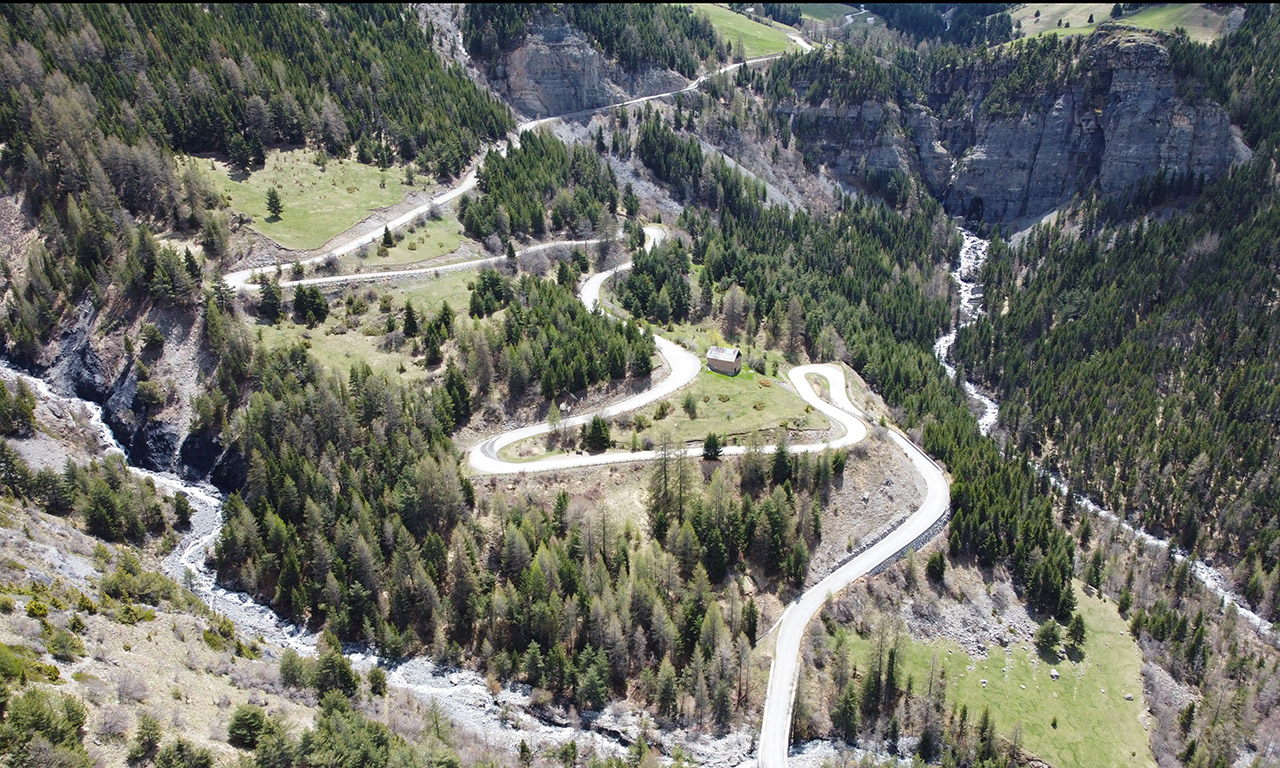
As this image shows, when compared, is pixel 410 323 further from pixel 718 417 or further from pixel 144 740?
pixel 144 740

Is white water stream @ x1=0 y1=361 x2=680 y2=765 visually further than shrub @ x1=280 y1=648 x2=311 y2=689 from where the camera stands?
Yes

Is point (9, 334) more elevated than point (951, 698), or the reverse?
point (9, 334)

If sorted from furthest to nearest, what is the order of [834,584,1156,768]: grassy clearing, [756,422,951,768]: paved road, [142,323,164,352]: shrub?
[142,323,164,352]: shrub
[834,584,1156,768]: grassy clearing
[756,422,951,768]: paved road

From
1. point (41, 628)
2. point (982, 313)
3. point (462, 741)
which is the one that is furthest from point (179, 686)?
point (982, 313)

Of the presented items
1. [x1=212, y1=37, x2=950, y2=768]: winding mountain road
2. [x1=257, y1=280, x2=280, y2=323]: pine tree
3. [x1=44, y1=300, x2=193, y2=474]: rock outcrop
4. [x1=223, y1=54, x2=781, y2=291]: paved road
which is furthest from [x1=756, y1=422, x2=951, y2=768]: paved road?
[x1=257, y1=280, x2=280, y2=323]: pine tree

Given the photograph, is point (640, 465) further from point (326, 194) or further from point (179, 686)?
point (326, 194)

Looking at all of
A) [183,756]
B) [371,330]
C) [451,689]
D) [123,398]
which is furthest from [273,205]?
[183,756]

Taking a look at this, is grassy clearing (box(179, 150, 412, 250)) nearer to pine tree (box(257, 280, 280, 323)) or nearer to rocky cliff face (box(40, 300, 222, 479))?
pine tree (box(257, 280, 280, 323))
